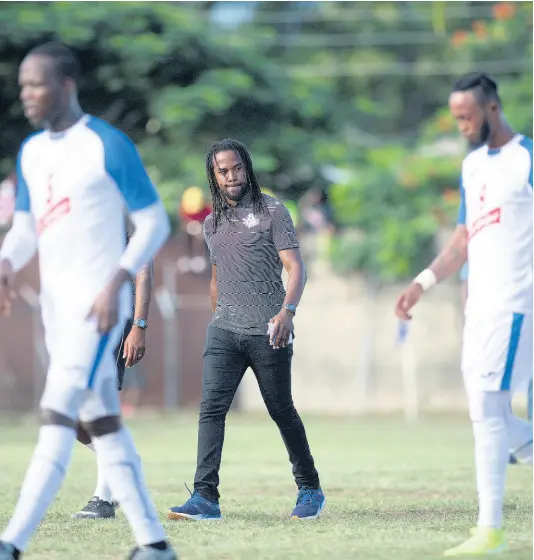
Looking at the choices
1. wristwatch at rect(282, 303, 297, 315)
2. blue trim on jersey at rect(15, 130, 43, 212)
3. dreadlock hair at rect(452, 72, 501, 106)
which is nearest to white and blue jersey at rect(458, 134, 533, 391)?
dreadlock hair at rect(452, 72, 501, 106)

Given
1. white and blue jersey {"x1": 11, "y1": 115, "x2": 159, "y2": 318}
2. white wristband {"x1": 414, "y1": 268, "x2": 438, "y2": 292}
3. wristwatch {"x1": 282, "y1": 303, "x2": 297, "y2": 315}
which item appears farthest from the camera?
wristwatch {"x1": 282, "y1": 303, "x2": 297, "y2": 315}

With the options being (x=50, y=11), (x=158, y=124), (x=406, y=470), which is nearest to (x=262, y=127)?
(x=158, y=124)

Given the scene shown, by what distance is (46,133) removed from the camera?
19.9 ft

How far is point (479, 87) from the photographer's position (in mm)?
6664

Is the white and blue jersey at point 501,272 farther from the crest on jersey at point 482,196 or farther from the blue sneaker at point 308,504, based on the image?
the blue sneaker at point 308,504

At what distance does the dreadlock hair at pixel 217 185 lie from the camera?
27.4 feet

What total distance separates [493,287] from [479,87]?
35.5 inches

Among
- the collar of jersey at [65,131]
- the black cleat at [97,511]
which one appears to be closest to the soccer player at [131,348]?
the black cleat at [97,511]

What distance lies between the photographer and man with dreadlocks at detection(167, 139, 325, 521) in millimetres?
8266

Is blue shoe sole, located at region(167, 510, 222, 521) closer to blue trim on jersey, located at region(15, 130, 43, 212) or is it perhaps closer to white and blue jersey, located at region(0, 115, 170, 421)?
white and blue jersey, located at region(0, 115, 170, 421)

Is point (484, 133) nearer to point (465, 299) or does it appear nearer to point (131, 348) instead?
point (131, 348)

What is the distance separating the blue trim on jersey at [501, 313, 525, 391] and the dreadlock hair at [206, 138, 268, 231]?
217cm

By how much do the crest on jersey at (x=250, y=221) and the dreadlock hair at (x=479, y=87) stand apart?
1921 millimetres

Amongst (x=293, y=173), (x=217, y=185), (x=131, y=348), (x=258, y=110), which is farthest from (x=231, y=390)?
(x=293, y=173)
